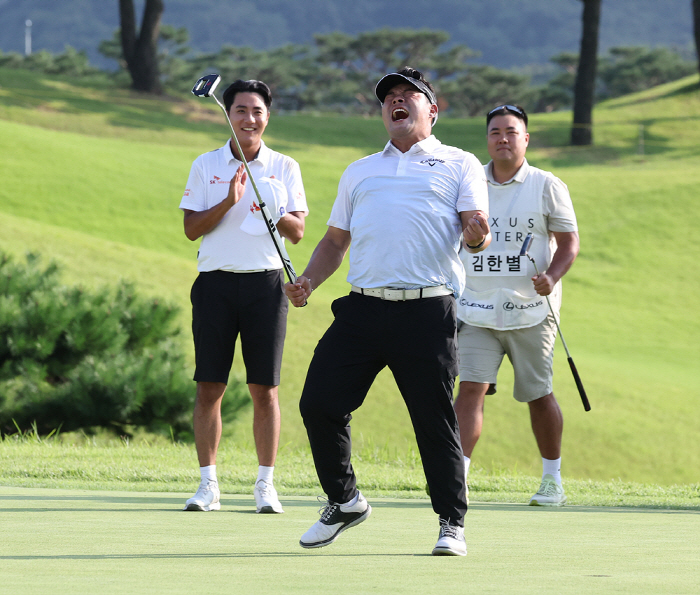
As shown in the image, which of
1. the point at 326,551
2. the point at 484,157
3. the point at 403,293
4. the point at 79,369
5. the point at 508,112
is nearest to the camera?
the point at 326,551

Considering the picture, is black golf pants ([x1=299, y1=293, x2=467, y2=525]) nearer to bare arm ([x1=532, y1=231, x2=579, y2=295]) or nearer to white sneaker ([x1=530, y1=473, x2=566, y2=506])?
bare arm ([x1=532, y1=231, x2=579, y2=295])

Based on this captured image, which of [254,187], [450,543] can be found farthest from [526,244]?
[450,543]

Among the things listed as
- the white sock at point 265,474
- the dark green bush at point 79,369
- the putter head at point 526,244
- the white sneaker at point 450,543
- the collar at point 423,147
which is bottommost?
the dark green bush at point 79,369

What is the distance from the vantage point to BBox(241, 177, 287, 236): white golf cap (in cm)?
512

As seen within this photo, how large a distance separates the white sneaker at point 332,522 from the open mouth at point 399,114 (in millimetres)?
1375

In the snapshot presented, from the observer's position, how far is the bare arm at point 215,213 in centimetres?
496

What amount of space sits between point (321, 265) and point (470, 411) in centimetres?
182

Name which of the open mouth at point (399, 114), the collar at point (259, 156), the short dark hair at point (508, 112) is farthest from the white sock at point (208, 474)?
the short dark hair at point (508, 112)

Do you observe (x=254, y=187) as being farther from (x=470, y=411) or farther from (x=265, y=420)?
(x=470, y=411)

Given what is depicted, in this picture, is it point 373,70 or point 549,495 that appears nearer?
point 549,495

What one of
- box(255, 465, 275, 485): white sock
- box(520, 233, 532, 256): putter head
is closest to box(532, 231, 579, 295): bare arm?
box(520, 233, 532, 256): putter head

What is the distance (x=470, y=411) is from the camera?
5.57 meters

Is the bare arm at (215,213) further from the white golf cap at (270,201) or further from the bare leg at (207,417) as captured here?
the bare leg at (207,417)

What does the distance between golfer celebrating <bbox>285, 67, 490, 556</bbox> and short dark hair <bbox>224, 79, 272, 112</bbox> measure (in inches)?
57.3
